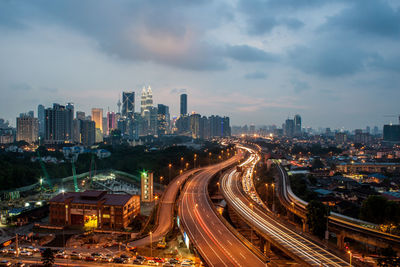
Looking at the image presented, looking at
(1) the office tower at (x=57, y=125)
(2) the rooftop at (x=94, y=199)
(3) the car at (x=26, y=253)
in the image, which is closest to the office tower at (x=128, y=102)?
(1) the office tower at (x=57, y=125)

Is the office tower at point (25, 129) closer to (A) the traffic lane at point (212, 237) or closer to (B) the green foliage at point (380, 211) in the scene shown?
(A) the traffic lane at point (212, 237)

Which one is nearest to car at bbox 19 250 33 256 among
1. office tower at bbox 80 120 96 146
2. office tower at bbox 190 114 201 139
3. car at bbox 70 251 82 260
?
car at bbox 70 251 82 260

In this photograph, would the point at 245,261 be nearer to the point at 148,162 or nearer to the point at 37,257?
the point at 37,257

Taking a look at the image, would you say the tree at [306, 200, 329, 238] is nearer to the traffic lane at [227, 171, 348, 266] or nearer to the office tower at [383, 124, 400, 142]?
the traffic lane at [227, 171, 348, 266]

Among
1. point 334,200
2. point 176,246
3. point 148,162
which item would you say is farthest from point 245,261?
point 148,162

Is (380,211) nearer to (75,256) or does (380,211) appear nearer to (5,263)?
(75,256)
